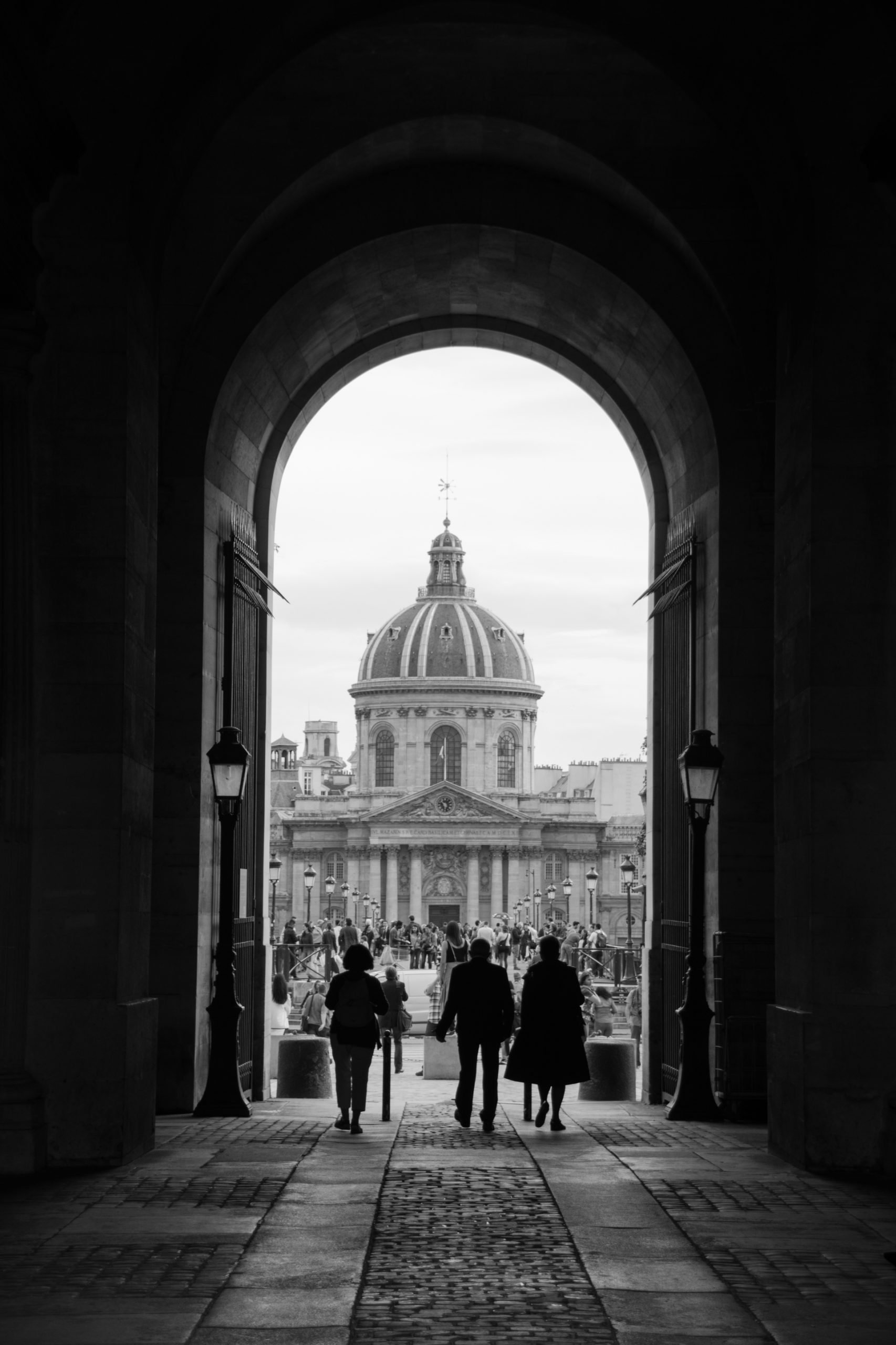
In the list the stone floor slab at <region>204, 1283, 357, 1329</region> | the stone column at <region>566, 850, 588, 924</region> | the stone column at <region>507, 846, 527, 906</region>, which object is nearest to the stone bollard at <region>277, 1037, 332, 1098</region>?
the stone floor slab at <region>204, 1283, 357, 1329</region>

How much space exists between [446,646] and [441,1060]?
11856 centimetres

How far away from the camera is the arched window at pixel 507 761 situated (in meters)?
140

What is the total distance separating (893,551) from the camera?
1160cm

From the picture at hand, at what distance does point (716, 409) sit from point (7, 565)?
7623mm

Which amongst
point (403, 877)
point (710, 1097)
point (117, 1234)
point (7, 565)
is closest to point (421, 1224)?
point (117, 1234)

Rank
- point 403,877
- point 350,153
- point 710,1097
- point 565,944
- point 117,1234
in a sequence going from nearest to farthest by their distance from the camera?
point 117,1234 → point 710,1097 → point 350,153 → point 565,944 → point 403,877

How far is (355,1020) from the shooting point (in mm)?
14117

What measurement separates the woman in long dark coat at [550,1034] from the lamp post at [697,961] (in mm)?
1186

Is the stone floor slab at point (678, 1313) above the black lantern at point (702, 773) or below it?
below

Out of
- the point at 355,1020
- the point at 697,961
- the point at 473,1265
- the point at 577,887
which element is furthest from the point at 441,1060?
the point at 577,887

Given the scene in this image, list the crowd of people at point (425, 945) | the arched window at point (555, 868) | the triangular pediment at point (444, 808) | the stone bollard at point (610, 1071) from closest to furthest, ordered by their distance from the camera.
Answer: the stone bollard at point (610, 1071)
the crowd of people at point (425, 945)
the triangular pediment at point (444, 808)
the arched window at point (555, 868)

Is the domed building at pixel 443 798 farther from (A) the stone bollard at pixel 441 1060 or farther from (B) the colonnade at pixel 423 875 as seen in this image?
(A) the stone bollard at pixel 441 1060

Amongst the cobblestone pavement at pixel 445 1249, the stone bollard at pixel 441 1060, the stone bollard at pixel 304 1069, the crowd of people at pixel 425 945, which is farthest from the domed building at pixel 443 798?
the cobblestone pavement at pixel 445 1249

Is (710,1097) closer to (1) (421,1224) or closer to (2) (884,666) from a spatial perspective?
(2) (884,666)
